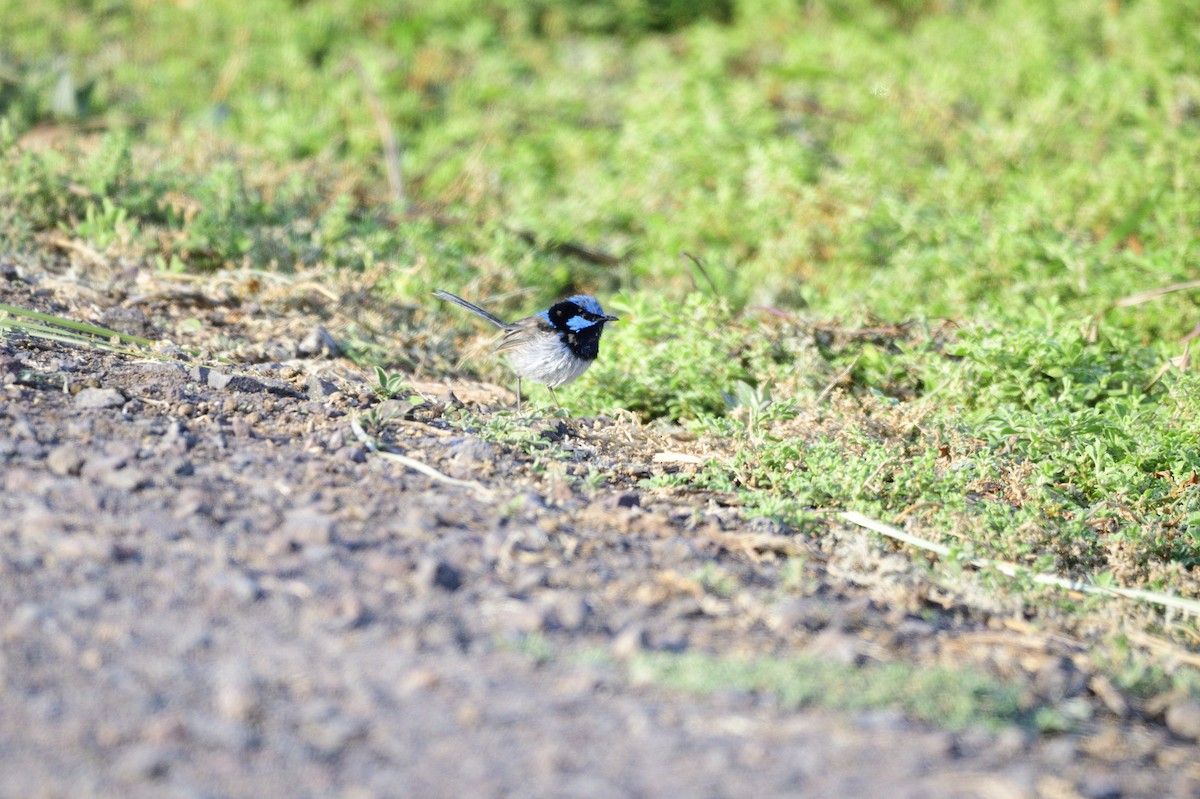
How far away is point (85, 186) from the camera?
6414 millimetres

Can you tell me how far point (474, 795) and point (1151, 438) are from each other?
11.0 feet

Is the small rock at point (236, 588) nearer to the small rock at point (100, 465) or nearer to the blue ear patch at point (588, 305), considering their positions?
the small rock at point (100, 465)

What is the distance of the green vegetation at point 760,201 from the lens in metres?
4.62

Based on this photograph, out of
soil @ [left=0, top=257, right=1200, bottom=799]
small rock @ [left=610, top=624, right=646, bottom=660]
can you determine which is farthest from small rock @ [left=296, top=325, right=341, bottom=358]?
small rock @ [left=610, top=624, right=646, bottom=660]

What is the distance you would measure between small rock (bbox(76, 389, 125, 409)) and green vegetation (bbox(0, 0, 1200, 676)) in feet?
3.15

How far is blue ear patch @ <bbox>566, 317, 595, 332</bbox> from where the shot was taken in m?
5.59

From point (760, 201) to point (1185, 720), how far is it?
4644 millimetres

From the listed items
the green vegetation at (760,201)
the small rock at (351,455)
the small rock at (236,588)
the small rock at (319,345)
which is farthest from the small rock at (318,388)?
the small rock at (236,588)

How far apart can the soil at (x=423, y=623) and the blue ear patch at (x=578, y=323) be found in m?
1.12

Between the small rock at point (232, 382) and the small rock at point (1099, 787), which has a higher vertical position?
the small rock at point (1099, 787)

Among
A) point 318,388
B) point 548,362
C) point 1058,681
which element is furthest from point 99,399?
point 1058,681

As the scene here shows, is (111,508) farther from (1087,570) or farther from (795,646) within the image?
(1087,570)

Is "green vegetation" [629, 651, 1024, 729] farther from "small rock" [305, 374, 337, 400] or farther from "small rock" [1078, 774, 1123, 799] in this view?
"small rock" [305, 374, 337, 400]

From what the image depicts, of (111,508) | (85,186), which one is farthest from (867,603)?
(85,186)
